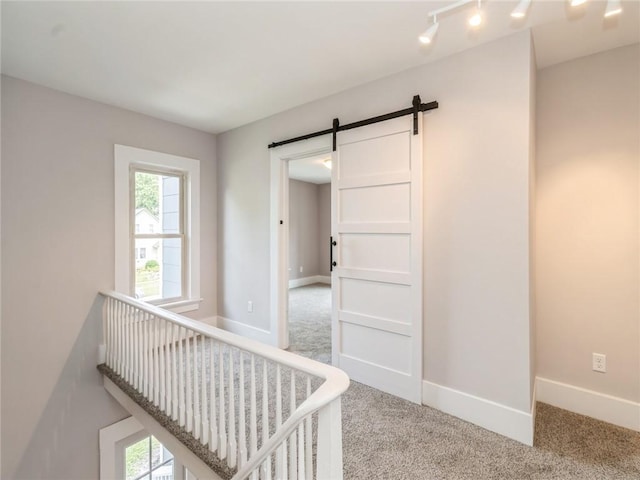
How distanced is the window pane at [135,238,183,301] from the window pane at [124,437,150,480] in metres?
1.54

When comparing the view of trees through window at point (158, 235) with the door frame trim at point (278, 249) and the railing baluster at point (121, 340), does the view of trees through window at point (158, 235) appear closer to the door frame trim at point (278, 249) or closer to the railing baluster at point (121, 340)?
the railing baluster at point (121, 340)

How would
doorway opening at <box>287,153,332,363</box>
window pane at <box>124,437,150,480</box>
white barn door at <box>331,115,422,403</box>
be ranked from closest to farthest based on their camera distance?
white barn door at <box>331,115,422,403</box>
window pane at <box>124,437,150,480</box>
doorway opening at <box>287,153,332,363</box>

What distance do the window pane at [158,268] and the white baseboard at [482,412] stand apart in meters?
2.85

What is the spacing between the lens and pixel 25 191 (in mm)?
2479

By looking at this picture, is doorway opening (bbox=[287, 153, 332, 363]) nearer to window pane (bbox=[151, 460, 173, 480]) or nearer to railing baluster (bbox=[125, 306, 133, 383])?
window pane (bbox=[151, 460, 173, 480])

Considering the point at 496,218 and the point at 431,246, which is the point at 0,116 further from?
the point at 496,218

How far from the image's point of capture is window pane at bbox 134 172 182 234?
10.9ft

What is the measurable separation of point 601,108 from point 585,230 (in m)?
0.82

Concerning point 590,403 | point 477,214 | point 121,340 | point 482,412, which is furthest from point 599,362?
point 121,340

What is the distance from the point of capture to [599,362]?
82.5 inches

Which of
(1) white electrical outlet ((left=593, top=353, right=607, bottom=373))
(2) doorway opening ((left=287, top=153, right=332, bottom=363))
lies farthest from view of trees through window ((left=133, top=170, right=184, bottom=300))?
(1) white electrical outlet ((left=593, top=353, right=607, bottom=373))

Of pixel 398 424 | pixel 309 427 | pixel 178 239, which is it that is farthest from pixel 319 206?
pixel 309 427

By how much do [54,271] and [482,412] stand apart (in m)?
3.44

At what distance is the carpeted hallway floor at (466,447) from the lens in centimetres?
163
